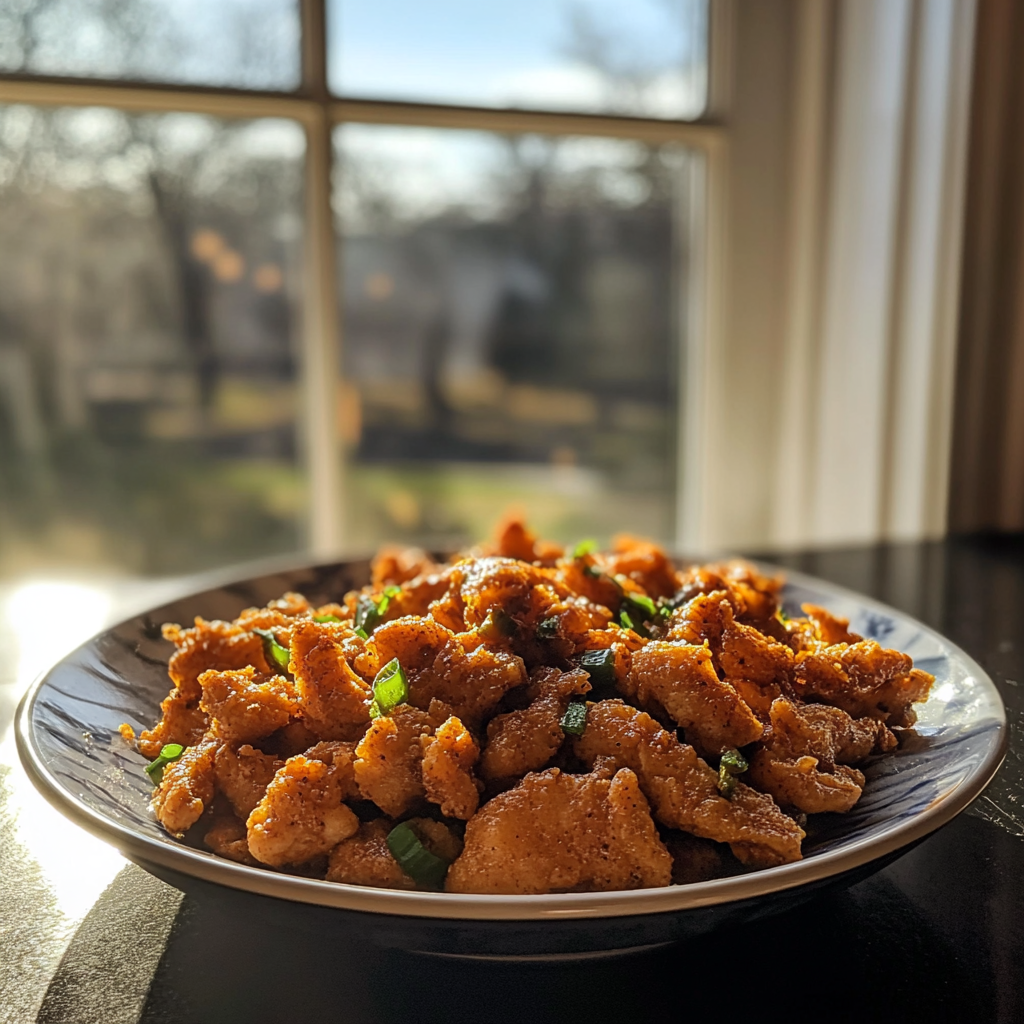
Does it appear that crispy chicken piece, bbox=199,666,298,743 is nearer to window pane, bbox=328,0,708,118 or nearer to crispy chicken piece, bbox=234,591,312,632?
crispy chicken piece, bbox=234,591,312,632

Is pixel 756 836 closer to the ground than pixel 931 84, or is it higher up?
closer to the ground

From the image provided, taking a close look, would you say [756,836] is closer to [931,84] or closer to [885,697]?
[885,697]

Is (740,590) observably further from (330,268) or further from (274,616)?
(330,268)

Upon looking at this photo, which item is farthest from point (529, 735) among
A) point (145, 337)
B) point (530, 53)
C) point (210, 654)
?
point (530, 53)

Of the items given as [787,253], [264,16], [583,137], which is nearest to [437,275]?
[583,137]

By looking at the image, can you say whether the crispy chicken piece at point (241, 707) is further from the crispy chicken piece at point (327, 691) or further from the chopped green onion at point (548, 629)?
the chopped green onion at point (548, 629)

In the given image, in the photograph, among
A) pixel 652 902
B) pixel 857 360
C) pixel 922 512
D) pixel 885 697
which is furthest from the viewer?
pixel 857 360
